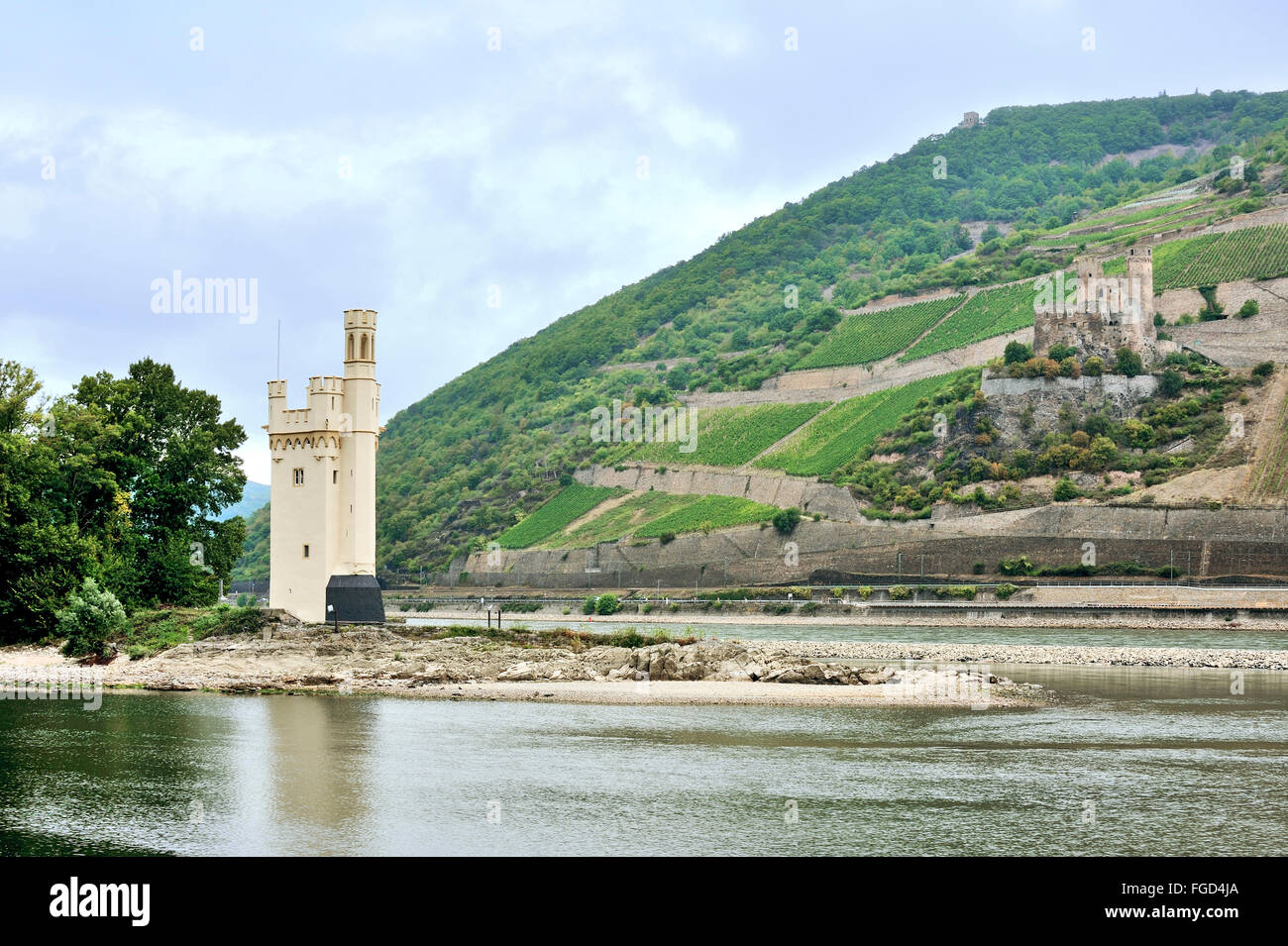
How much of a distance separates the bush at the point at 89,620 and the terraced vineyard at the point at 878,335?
279 feet

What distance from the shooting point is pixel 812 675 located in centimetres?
3700

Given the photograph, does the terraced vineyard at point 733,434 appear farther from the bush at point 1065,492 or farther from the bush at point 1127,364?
the bush at point 1065,492

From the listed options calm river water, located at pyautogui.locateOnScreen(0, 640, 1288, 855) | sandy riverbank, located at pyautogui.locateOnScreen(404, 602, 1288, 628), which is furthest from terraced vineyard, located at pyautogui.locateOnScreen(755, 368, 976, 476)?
calm river water, located at pyautogui.locateOnScreen(0, 640, 1288, 855)

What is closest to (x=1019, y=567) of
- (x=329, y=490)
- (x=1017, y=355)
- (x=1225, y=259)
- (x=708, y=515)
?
(x=1017, y=355)

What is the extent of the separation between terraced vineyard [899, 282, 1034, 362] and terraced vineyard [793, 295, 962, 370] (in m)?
1.95

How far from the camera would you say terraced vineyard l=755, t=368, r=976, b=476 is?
9812 centimetres

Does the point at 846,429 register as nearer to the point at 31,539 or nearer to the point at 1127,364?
the point at 1127,364

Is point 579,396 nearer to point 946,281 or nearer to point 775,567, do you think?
point 946,281

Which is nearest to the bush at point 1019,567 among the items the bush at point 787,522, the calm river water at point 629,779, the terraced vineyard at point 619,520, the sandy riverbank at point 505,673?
the bush at point 787,522

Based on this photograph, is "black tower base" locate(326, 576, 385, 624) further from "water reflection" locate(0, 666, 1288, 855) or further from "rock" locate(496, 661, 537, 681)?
"water reflection" locate(0, 666, 1288, 855)

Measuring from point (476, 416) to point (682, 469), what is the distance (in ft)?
211

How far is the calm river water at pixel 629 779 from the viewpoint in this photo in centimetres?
1855
